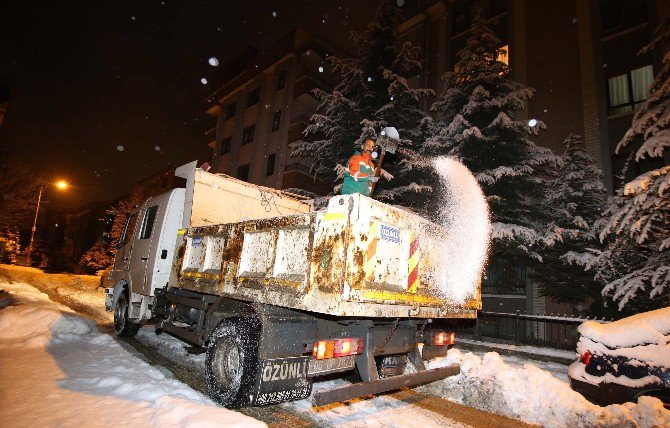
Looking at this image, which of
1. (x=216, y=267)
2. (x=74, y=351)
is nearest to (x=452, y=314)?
(x=216, y=267)

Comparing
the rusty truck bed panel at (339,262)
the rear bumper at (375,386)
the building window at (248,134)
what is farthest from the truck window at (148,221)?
the building window at (248,134)

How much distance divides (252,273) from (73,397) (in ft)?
7.18

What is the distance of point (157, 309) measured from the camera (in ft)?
21.1

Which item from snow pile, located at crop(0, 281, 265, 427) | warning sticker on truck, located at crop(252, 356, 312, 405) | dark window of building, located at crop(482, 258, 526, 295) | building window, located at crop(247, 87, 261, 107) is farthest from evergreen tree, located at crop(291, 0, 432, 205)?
building window, located at crop(247, 87, 261, 107)

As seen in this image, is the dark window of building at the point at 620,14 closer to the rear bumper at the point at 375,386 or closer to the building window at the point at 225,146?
the rear bumper at the point at 375,386

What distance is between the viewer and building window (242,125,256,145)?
29.9 metres

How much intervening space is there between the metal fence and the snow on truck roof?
13.7ft

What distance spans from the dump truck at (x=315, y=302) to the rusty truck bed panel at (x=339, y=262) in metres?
0.01

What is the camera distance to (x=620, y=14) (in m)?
15.0

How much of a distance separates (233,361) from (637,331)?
16.6 ft

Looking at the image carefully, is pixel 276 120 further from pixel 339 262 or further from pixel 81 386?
pixel 339 262

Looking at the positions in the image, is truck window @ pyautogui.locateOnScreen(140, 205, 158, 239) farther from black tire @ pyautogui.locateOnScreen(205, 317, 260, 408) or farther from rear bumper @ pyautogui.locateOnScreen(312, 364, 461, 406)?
rear bumper @ pyautogui.locateOnScreen(312, 364, 461, 406)

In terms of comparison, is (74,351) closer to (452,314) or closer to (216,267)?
(216,267)

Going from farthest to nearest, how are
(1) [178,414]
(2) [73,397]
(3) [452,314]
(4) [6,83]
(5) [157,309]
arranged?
(4) [6,83], (5) [157,309], (3) [452,314], (2) [73,397], (1) [178,414]
